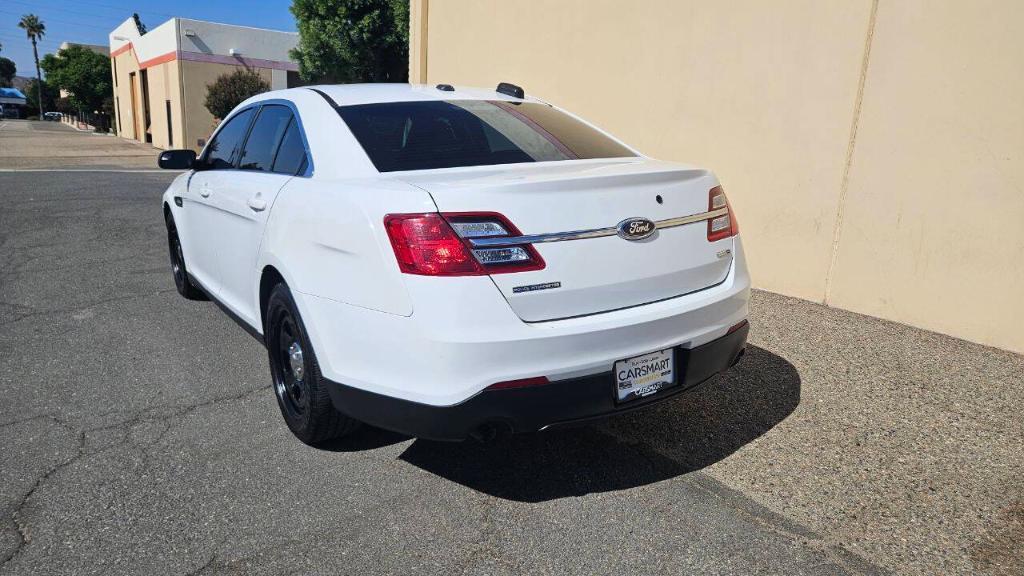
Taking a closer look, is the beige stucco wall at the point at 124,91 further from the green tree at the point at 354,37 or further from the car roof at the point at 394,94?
the car roof at the point at 394,94

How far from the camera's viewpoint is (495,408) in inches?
99.9

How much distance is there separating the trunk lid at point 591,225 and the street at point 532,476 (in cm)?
A: 56

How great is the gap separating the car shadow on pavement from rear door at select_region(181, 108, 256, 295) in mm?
1775

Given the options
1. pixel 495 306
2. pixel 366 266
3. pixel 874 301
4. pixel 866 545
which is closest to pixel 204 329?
pixel 366 266

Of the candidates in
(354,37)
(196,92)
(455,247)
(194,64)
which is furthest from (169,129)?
(455,247)

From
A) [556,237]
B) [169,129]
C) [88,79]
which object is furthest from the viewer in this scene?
[88,79]

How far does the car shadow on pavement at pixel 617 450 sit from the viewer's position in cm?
312

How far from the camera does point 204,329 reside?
5.13m

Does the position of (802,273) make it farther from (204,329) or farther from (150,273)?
(150,273)

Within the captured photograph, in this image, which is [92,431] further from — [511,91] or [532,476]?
[511,91]

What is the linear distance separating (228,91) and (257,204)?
93.9 ft

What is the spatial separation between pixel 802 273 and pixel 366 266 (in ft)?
14.3

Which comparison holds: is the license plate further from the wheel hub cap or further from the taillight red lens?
the wheel hub cap

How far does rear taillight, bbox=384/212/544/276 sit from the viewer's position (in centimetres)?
248
